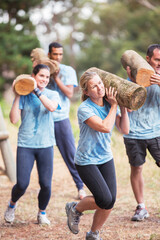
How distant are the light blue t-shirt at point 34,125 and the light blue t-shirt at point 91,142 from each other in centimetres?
74

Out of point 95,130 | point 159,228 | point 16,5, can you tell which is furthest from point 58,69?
point 16,5

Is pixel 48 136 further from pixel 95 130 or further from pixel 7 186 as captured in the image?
pixel 7 186

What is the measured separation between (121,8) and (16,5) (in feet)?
44.8

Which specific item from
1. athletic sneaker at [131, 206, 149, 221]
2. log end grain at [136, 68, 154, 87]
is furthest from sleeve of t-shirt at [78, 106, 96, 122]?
athletic sneaker at [131, 206, 149, 221]

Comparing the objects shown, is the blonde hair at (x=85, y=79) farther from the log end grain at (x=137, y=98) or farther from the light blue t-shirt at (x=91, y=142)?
the log end grain at (x=137, y=98)

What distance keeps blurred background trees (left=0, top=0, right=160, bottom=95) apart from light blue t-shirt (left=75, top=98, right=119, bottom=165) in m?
12.2

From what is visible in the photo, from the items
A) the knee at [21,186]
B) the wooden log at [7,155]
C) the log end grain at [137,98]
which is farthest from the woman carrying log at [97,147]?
the wooden log at [7,155]

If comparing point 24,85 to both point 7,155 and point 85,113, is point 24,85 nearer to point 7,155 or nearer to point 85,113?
point 85,113

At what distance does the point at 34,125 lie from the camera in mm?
4152

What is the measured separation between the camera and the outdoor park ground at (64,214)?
405 centimetres

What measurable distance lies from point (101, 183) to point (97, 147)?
0.31 meters

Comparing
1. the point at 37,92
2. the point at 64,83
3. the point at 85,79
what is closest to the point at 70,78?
the point at 64,83

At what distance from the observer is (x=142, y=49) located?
78.1ft

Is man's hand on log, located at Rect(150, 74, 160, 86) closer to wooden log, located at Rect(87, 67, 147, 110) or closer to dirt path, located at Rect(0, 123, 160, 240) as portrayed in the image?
wooden log, located at Rect(87, 67, 147, 110)
